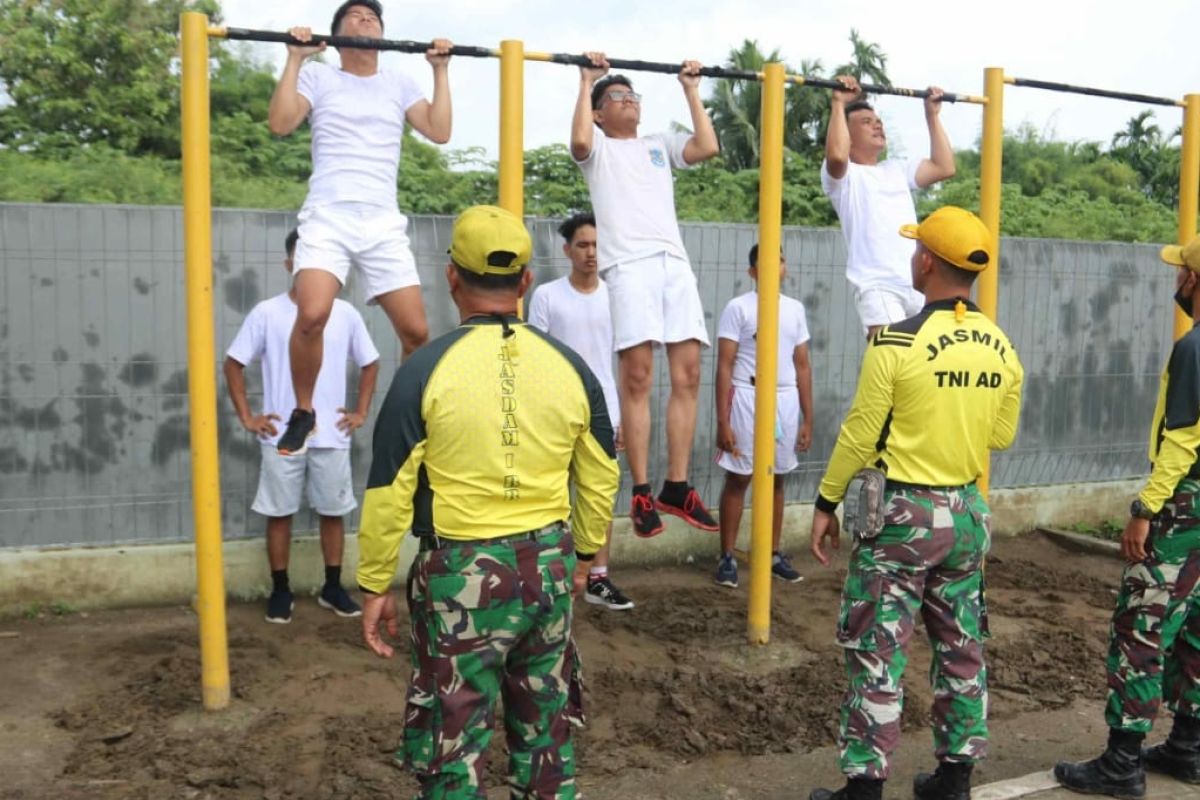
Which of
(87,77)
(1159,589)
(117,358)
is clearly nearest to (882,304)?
(1159,589)

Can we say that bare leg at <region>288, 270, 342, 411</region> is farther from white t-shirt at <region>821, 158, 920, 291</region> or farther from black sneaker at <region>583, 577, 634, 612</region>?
white t-shirt at <region>821, 158, 920, 291</region>

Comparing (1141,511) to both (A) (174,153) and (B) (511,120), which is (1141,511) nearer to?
(B) (511,120)

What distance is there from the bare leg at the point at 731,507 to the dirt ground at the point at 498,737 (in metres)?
0.56

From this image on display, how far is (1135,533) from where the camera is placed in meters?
4.30

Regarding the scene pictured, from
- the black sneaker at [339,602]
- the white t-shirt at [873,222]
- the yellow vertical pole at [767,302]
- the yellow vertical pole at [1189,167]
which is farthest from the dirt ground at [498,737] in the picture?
the yellow vertical pole at [1189,167]

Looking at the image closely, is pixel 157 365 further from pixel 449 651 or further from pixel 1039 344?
pixel 1039 344

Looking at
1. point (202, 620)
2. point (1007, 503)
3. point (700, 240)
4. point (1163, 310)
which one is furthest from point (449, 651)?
point (1163, 310)

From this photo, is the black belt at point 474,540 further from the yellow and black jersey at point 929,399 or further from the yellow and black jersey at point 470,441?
the yellow and black jersey at point 929,399

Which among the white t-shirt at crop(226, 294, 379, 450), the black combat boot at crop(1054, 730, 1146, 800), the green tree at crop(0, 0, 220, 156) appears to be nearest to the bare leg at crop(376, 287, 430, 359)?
the white t-shirt at crop(226, 294, 379, 450)

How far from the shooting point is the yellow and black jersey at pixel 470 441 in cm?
320

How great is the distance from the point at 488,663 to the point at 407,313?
90.4 inches

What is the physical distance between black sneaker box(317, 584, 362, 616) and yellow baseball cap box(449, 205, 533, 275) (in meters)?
3.58

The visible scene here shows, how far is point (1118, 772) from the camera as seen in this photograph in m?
4.35

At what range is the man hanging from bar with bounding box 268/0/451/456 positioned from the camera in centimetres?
498
